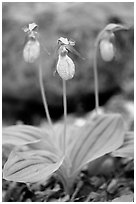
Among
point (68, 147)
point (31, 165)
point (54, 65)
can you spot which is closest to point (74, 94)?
point (54, 65)

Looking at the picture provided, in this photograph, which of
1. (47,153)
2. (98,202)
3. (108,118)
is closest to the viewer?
(98,202)

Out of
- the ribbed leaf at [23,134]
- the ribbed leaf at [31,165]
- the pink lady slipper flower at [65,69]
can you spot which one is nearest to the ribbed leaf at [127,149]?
the ribbed leaf at [31,165]

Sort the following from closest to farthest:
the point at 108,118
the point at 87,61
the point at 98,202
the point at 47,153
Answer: the point at 98,202, the point at 47,153, the point at 108,118, the point at 87,61

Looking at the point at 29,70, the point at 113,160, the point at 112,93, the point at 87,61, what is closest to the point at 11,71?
the point at 29,70

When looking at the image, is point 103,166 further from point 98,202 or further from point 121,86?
point 121,86

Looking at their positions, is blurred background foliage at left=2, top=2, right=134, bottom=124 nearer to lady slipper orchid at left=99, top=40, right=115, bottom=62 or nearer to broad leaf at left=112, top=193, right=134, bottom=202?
lady slipper orchid at left=99, top=40, right=115, bottom=62

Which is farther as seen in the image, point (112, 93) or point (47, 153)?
point (112, 93)

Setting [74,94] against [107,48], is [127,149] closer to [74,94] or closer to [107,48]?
[107,48]

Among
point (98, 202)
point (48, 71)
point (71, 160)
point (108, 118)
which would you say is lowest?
point (98, 202)

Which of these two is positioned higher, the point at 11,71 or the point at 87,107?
the point at 11,71
